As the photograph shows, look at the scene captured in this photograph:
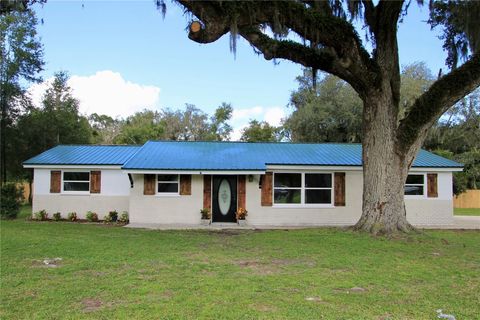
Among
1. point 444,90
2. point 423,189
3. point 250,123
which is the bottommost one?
point 423,189

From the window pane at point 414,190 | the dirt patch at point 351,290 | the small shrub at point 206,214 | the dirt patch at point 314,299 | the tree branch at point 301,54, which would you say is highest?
the tree branch at point 301,54

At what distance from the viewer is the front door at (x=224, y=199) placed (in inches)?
650

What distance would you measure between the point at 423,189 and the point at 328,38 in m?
9.47

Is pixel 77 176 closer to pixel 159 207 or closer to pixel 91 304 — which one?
pixel 159 207

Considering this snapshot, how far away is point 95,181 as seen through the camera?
1788 centimetres

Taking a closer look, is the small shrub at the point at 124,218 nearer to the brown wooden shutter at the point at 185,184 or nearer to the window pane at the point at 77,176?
the window pane at the point at 77,176

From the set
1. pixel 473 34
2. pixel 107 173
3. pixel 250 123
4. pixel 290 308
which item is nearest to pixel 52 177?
pixel 107 173

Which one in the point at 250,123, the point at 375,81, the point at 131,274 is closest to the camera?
the point at 131,274

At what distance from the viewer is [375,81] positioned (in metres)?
11.8

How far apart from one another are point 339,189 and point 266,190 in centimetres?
301

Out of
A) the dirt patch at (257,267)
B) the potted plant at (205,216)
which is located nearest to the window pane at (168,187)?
the potted plant at (205,216)

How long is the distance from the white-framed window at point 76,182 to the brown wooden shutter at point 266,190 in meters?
7.81

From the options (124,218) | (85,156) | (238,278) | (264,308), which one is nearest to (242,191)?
(124,218)

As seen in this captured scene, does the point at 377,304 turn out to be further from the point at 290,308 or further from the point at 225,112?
the point at 225,112
